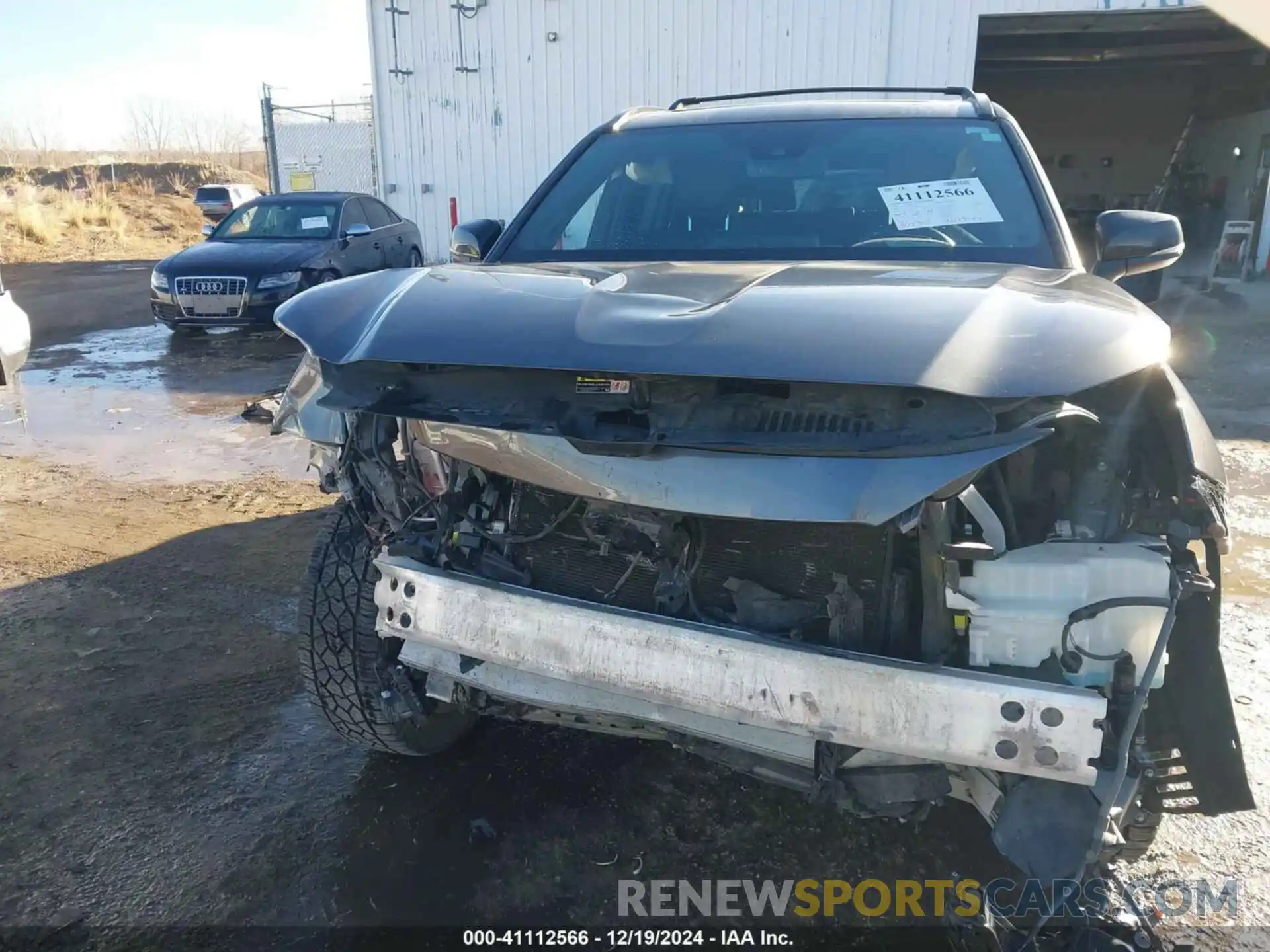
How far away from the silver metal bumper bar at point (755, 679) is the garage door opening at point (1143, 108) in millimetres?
11162

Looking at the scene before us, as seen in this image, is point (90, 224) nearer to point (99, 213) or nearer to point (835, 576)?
point (99, 213)

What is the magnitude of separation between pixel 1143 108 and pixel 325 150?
1698 centimetres

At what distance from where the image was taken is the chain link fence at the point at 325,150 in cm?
1866

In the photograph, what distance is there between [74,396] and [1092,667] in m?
7.76

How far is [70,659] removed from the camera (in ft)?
10.7

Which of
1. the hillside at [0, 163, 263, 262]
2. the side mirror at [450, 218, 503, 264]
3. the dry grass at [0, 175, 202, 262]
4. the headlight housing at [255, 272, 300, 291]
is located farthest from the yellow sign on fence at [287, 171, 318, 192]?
the side mirror at [450, 218, 503, 264]

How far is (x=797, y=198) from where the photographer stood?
296 cm

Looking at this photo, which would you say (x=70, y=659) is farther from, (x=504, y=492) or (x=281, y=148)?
(x=281, y=148)

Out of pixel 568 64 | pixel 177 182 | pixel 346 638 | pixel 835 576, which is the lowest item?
pixel 177 182

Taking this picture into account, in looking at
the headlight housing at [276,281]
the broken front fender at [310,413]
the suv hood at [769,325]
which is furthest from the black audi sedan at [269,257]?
the suv hood at [769,325]

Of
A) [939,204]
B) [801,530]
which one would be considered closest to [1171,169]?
[939,204]

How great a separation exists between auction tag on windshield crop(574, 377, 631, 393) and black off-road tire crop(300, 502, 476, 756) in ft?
2.61

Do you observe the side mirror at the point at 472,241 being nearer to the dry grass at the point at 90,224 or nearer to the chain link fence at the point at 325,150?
the chain link fence at the point at 325,150

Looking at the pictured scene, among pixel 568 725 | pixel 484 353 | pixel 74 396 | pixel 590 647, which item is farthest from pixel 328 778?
pixel 74 396
